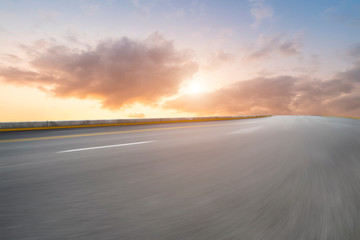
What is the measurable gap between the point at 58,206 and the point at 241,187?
1.70 m

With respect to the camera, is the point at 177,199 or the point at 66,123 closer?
the point at 177,199

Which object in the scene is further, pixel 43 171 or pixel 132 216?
pixel 43 171

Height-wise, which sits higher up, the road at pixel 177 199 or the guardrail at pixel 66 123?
the guardrail at pixel 66 123

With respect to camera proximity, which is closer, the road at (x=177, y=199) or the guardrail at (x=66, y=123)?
the road at (x=177, y=199)

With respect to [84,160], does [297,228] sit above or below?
below

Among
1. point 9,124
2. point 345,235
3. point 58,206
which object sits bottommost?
point 345,235

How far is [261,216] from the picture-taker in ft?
5.54

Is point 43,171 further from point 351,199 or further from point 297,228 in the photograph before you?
point 351,199

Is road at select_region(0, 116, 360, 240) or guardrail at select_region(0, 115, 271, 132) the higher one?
guardrail at select_region(0, 115, 271, 132)

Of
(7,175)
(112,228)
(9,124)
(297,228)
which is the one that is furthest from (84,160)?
(9,124)

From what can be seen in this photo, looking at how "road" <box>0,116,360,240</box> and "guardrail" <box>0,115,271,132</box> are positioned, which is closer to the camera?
"road" <box>0,116,360,240</box>

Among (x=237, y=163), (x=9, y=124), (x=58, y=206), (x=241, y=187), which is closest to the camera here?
(x=58, y=206)

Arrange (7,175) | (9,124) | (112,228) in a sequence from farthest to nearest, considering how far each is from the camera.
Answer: (9,124) → (7,175) → (112,228)

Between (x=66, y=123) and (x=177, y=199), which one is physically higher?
(x=66, y=123)
